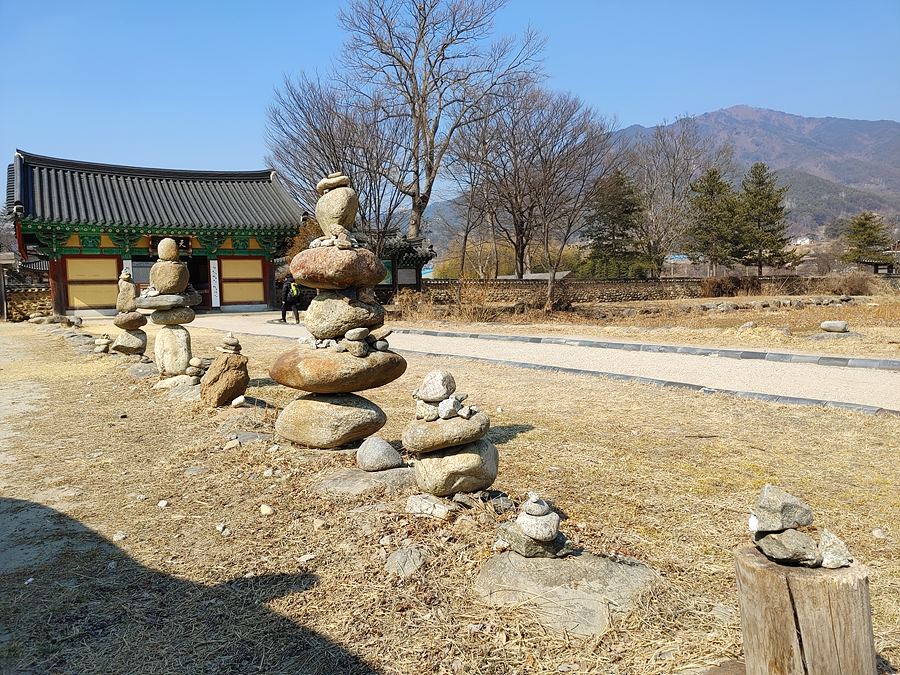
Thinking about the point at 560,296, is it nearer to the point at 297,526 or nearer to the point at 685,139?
the point at 297,526

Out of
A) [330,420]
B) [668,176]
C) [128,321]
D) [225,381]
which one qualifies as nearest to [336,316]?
[330,420]

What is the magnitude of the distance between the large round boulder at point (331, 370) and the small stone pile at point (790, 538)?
10.5 feet

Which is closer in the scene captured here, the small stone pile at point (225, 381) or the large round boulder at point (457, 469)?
the large round boulder at point (457, 469)

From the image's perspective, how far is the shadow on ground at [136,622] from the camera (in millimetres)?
2398

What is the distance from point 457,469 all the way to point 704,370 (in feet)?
21.8

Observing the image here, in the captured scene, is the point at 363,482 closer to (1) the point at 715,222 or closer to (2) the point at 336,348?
(2) the point at 336,348

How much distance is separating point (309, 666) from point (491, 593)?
876 millimetres

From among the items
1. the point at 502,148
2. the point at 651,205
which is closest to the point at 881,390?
the point at 502,148

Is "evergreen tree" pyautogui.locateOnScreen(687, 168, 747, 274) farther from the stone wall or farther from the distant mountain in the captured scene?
the stone wall

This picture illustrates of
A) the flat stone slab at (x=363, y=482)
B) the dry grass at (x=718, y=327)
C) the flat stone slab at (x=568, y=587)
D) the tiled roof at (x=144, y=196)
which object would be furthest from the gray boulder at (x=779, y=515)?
the tiled roof at (x=144, y=196)

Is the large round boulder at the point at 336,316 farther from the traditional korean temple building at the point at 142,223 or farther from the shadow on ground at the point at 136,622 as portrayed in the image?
the traditional korean temple building at the point at 142,223

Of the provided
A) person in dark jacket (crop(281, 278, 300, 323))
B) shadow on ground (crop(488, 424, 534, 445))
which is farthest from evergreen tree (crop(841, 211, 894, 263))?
→ shadow on ground (crop(488, 424, 534, 445))

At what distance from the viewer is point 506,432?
561 centimetres

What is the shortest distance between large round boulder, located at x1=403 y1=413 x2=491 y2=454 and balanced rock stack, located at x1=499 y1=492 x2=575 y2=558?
653mm
